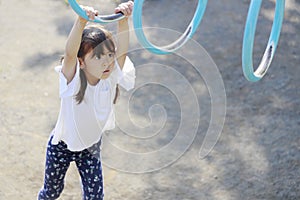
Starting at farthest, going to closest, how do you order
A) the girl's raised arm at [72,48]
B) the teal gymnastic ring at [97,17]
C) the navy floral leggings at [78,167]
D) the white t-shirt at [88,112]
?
the navy floral leggings at [78,167]
the white t-shirt at [88,112]
the girl's raised arm at [72,48]
the teal gymnastic ring at [97,17]

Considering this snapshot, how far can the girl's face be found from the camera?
2.66 m

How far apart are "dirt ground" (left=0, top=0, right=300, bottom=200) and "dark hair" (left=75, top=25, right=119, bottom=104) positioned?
999 millimetres

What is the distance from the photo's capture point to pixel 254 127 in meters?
4.12

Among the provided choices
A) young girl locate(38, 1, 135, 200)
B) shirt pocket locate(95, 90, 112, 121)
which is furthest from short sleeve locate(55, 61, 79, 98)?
shirt pocket locate(95, 90, 112, 121)

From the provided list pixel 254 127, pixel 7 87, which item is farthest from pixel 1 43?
pixel 254 127

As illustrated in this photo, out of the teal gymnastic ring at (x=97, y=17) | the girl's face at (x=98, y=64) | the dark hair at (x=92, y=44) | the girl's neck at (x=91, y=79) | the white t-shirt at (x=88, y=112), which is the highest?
the teal gymnastic ring at (x=97, y=17)

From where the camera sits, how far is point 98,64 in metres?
2.66

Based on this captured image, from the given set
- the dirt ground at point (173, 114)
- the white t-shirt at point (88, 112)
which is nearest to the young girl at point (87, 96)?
the white t-shirt at point (88, 112)

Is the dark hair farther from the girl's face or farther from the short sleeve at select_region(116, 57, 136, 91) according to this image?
the short sleeve at select_region(116, 57, 136, 91)

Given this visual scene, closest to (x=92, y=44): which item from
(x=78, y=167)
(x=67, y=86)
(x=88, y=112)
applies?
(x=67, y=86)

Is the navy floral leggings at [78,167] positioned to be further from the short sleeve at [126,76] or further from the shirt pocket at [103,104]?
the short sleeve at [126,76]

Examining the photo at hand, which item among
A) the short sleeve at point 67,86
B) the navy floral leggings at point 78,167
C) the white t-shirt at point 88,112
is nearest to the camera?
the short sleeve at point 67,86

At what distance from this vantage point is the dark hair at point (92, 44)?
266 centimetres

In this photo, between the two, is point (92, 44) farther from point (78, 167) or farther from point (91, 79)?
point (78, 167)
